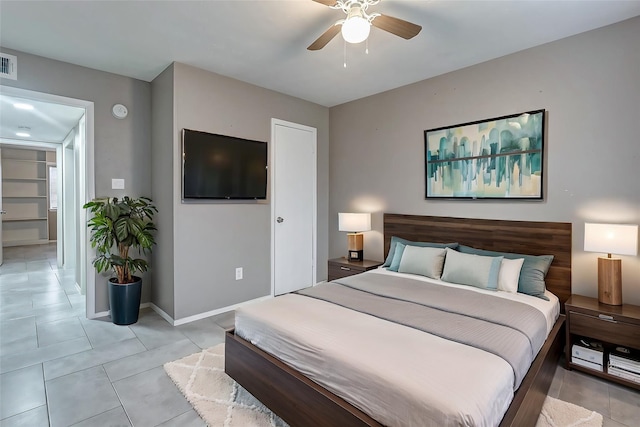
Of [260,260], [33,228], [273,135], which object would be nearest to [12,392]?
[260,260]

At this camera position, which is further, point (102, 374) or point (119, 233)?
point (119, 233)

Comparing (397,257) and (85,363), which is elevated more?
(397,257)

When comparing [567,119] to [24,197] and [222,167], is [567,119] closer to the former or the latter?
[222,167]

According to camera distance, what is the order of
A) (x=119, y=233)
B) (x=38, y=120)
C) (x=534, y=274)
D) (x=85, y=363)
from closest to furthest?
(x=85, y=363) < (x=534, y=274) < (x=119, y=233) < (x=38, y=120)

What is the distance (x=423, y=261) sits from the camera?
3043mm

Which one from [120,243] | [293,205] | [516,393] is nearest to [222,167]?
[293,205]

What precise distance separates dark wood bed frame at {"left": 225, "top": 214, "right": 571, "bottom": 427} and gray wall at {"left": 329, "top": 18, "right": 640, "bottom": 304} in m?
0.10

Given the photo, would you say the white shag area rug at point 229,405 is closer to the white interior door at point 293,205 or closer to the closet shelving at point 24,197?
the white interior door at point 293,205

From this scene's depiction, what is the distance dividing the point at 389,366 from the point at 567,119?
264cm

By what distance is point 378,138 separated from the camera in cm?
406

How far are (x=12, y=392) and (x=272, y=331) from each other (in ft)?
5.97

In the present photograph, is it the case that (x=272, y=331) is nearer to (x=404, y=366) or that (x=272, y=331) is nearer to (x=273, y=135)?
(x=404, y=366)

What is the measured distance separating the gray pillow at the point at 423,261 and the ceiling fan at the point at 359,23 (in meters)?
1.90

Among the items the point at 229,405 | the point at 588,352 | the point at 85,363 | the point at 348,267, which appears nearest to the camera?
the point at 229,405
